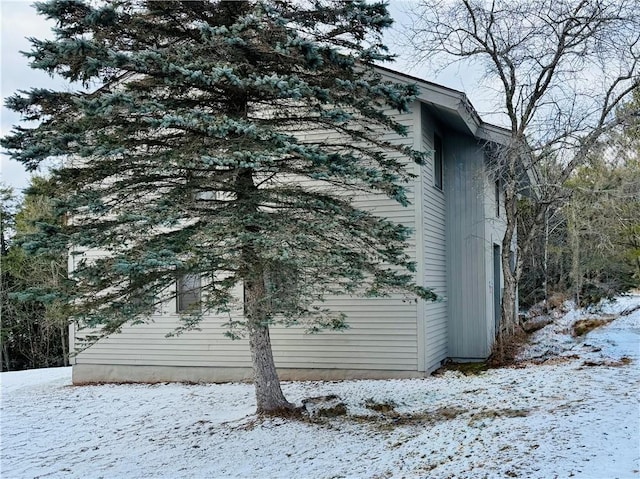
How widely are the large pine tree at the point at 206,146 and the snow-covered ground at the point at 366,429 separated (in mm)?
1433

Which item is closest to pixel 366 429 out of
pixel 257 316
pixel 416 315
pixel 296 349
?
pixel 257 316

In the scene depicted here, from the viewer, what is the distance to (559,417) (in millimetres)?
5301

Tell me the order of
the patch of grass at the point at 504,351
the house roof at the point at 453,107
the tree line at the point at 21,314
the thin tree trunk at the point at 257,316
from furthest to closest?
the tree line at the point at 21,314, the patch of grass at the point at 504,351, the house roof at the point at 453,107, the thin tree trunk at the point at 257,316

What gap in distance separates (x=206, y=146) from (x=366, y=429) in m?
3.78

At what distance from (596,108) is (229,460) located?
8.41 meters

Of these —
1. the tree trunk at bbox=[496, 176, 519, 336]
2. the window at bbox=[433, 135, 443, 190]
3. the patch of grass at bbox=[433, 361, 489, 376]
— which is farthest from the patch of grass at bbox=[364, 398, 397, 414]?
the window at bbox=[433, 135, 443, 190]

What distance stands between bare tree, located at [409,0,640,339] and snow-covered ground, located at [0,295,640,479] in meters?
3.70

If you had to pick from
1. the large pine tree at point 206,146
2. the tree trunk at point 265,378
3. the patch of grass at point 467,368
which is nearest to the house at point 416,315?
the patch of grass at point 467,368

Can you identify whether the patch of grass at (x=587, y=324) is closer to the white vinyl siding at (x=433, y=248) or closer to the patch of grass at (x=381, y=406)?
the white vinyl siding at (x=433, y=248)

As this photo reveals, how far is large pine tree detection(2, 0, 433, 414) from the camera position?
18.3ft

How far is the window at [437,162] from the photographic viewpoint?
34.4ft

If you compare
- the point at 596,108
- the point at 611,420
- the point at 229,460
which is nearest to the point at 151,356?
the point at 229,460

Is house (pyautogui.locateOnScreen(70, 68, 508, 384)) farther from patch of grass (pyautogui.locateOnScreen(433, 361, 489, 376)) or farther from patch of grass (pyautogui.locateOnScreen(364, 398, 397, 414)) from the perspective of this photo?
patch of grass (pyautogui.locateOnScreen(364, 398, 397, 414))

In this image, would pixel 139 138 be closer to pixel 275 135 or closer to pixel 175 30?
pixel 175 30
